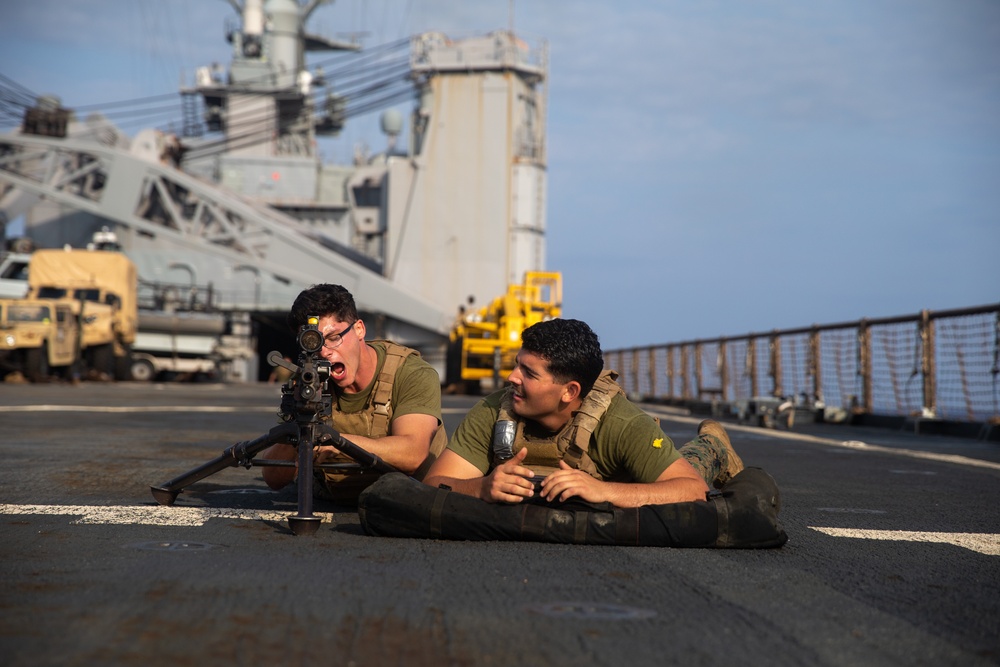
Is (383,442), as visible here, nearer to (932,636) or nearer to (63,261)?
(932,636)

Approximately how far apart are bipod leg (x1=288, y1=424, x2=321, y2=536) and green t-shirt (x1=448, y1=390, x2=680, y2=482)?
2.12 ft

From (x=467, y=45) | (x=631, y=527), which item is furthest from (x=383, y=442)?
(x=467, y=45)

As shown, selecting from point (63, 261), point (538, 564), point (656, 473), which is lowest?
point (538, 564)

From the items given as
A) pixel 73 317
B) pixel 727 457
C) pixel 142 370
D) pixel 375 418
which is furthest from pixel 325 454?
pixel 142 370

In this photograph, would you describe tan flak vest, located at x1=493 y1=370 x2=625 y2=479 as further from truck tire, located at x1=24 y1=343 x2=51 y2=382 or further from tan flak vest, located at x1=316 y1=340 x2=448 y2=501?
truck tire, located at x1=24 y1=343 x2=51 y2=382

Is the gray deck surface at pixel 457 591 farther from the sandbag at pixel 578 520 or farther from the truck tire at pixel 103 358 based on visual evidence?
the truck tire at pixel 103 358

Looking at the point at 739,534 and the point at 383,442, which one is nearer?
the point at 739,534

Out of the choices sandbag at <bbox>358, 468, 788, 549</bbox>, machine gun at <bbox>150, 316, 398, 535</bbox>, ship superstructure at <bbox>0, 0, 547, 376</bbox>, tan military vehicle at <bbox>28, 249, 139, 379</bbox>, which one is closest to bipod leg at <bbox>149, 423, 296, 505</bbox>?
machine gun at <bbox>150, 316, 398, 535</bbox>

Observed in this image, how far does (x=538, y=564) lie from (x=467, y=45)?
5225 cm

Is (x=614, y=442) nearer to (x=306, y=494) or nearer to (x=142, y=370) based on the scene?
(x=306, y=494)

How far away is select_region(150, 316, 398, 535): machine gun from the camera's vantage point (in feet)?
13.5

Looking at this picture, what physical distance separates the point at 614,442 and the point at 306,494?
131cm

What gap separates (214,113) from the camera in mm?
65625

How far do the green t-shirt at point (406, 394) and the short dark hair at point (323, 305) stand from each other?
14.1 inches
